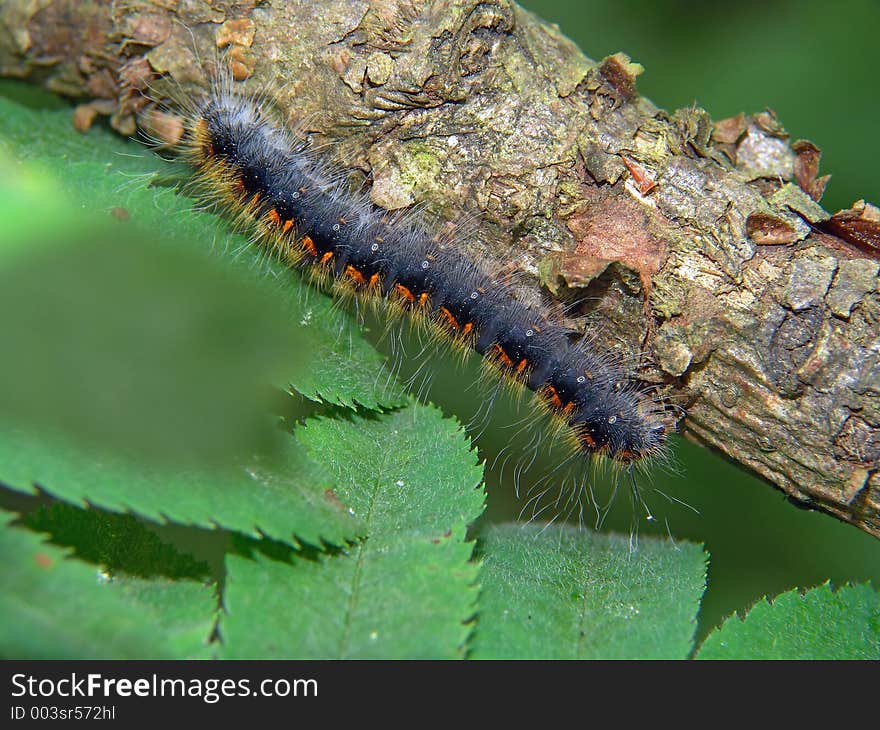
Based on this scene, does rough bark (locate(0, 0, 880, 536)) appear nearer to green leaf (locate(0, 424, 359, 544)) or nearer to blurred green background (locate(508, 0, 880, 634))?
green leaf (locate(0, 424, 359, 544))

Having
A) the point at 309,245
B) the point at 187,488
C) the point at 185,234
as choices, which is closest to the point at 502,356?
the point at 309,245

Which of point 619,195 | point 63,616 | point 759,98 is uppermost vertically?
point 759,98

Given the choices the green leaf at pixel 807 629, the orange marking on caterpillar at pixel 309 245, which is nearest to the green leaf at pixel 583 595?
the green leaf at pixel 807 629

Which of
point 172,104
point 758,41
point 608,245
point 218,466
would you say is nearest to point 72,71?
point 172,104

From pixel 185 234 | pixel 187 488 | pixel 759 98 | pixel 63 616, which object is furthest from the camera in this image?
pixel 759 98

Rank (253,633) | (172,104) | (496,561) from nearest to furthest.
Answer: (253,633)
(496,561)
(172,104)

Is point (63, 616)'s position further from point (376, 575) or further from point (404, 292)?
point (404, 292)

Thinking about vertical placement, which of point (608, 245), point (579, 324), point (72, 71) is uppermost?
point (608, 245)

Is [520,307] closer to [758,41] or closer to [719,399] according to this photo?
[719,399]
